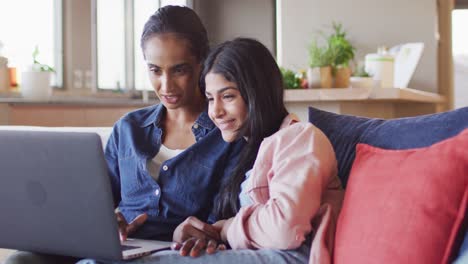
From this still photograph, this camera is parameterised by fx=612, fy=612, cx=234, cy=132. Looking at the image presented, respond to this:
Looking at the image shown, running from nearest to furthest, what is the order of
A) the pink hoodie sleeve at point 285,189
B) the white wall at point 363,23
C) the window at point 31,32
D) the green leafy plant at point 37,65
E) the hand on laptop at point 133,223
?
the pink hoodie sleeve at point 285,189, the hand on laptop at point 133,223, the green leafy plant at point 37,65, the window at point 31,32, the white wall at point 363,23

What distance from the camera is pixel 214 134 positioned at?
A: 1506mm

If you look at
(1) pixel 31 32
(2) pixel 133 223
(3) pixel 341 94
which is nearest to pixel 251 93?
(2) pixel 133 223

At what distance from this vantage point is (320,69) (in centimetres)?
311

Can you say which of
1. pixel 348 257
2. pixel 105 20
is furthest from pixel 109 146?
pixel 105 20

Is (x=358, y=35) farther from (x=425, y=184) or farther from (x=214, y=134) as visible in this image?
(x=425, y=184)

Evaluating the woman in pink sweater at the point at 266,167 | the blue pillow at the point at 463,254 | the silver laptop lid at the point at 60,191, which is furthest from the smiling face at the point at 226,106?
the blue pillow at the point at 463,254

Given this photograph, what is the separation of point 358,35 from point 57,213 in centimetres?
382

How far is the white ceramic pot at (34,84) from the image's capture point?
10.9 feet

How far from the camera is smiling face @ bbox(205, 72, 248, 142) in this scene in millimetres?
1383

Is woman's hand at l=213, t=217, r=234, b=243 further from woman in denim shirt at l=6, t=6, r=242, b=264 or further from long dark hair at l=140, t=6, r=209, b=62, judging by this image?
long dark hair at l=140, t=6, r=209, b=62

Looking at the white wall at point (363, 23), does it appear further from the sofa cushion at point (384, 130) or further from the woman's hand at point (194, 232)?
the woman's hand at point (194, 232)

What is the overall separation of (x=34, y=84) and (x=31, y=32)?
0.55 metres

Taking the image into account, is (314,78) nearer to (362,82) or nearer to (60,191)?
(362,82)

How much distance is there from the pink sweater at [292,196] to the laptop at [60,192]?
26 centimetres
